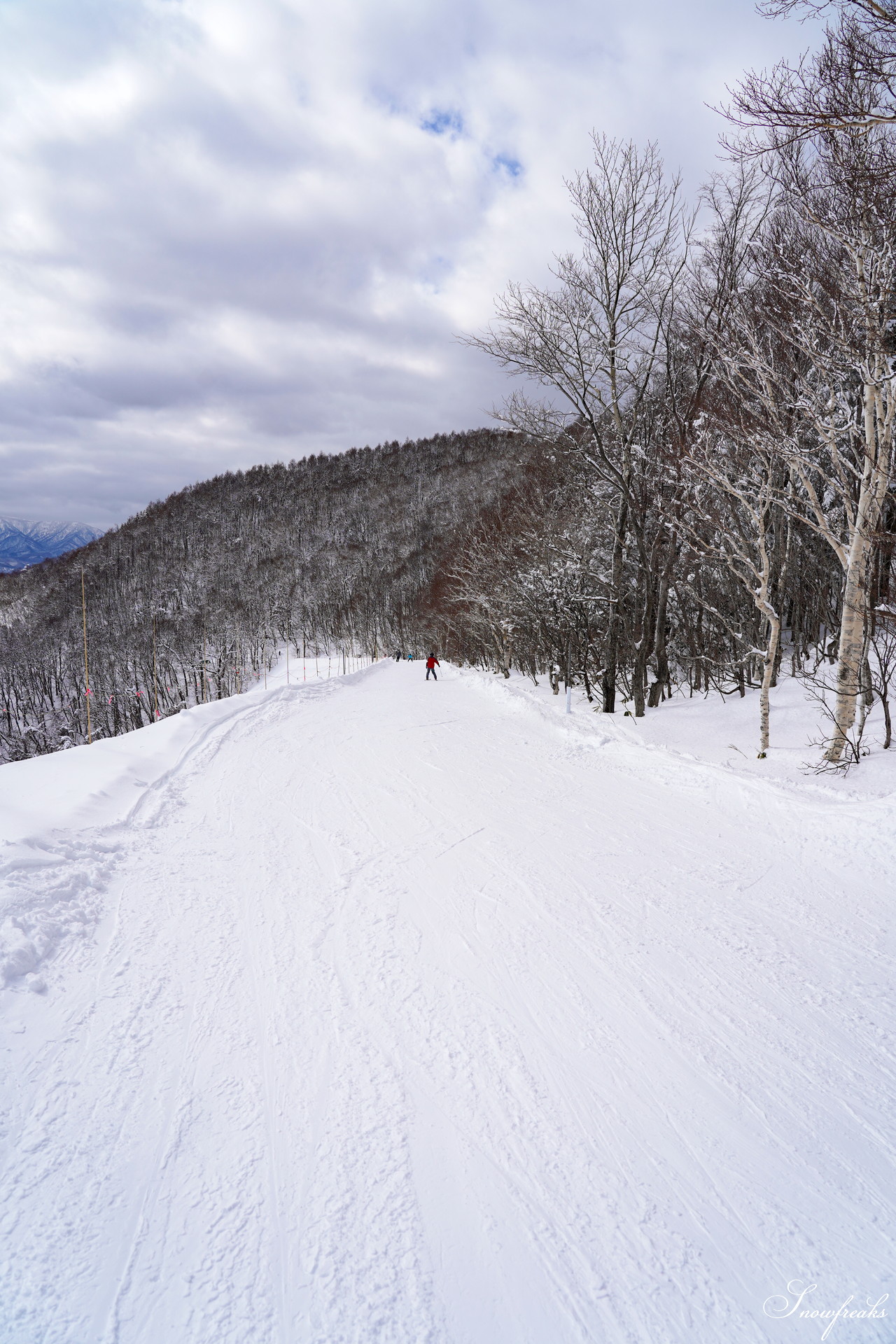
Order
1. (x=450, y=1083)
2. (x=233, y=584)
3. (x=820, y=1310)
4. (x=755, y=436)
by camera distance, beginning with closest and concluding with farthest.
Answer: (x=820, y=1310) → (x=450, y=1083) → (x=755, y=436) → (x=233, y=584)

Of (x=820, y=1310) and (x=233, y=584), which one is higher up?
(x=233, y=584)

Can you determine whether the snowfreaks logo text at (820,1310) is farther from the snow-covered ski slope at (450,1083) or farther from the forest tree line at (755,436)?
the forest tree line at (755,436)

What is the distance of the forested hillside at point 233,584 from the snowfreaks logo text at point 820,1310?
40.0 meters

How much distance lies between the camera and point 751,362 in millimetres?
7418

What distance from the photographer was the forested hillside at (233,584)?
76875 mm

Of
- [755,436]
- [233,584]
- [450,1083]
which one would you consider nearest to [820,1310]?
[450,1083]

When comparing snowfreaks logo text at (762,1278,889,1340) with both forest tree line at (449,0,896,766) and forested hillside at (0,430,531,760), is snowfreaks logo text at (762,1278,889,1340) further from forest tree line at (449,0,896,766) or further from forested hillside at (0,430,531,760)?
forested hillside at (0,430,531,760)

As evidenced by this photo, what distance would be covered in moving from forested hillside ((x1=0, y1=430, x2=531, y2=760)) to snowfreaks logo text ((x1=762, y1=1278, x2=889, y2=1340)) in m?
40.0

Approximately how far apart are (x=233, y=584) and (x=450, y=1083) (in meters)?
130

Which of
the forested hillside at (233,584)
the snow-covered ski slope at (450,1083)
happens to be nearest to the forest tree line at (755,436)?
the snow-covered ski slope at (450,1083)

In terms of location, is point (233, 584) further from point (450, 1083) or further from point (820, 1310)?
point (820, 1310)

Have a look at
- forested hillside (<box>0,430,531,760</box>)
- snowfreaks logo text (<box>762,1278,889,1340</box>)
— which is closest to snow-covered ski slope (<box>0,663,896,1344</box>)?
snowfreaks logo text (<box>762,1278,889,1340</box>)

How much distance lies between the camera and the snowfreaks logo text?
197cm

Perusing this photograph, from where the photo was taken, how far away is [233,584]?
122750 mm
